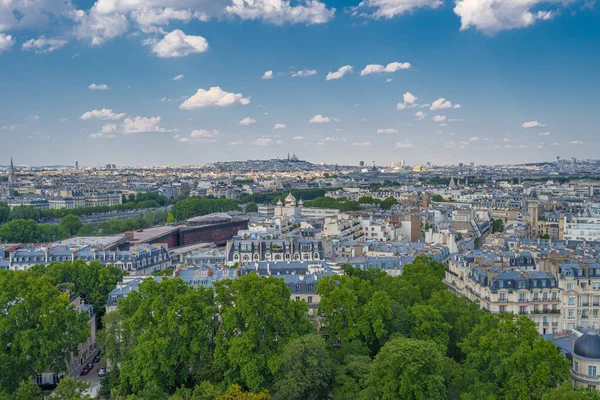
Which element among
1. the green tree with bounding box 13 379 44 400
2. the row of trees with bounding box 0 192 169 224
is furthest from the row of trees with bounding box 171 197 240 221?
the green tree with bounding box 13 379 44 400

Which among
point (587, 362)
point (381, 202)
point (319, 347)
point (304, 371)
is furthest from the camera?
point (381, 202)

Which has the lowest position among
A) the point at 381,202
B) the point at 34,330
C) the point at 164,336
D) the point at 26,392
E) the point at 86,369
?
the point at 86,369

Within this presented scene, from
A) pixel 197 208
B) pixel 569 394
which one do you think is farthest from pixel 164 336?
pixel 197 208

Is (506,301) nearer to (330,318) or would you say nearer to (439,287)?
(439,287)

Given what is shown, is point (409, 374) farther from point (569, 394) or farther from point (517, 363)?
point (569, 394)

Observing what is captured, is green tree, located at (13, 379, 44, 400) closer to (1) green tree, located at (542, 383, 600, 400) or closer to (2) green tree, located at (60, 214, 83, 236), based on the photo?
(1) green tree, located at (542, 383, 600, 400)

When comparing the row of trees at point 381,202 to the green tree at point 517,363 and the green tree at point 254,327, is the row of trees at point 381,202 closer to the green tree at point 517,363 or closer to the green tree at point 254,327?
the green tree at point 254,327

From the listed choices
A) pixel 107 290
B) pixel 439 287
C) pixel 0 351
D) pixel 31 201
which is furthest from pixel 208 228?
pixel 31 201
